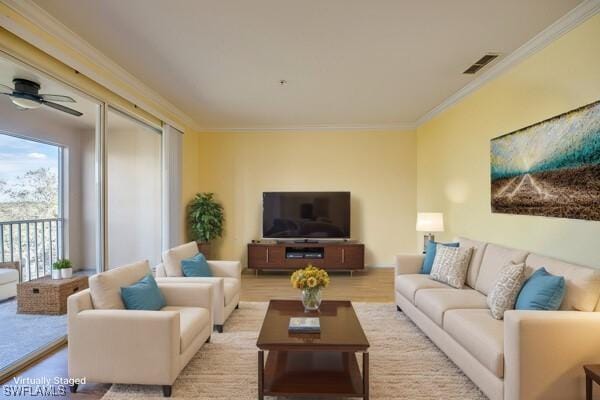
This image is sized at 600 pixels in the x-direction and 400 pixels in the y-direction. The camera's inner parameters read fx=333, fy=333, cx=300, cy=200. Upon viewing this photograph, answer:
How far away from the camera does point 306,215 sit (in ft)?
21.4

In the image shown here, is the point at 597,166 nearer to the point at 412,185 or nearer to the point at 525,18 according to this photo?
the point at 525,18

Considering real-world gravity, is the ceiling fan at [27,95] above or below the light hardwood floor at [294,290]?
above

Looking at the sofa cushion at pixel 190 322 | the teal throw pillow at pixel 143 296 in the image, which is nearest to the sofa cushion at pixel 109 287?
the teal throw pillow at pixel 143 296

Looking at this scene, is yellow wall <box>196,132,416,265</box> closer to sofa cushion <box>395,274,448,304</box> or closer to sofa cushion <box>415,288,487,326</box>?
sofa cushion <box>395,274,448,304</box>

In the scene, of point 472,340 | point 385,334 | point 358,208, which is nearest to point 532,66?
point 472,340

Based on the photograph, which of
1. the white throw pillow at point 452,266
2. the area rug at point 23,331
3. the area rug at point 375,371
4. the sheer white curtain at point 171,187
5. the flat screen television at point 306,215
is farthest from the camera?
the flat screen television at point 306,215

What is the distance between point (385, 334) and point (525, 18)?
10.4ft

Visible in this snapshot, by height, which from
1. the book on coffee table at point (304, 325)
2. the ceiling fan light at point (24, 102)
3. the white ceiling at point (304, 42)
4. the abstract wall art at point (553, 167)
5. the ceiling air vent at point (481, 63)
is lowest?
the book on coffee table at point (304, 325)

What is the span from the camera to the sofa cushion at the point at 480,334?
2141 millimetres

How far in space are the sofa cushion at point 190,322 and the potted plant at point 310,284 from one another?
2.80 feet

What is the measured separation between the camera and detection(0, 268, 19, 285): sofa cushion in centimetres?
351

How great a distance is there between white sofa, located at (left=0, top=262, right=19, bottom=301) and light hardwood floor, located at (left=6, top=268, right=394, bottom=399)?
3.79 feet

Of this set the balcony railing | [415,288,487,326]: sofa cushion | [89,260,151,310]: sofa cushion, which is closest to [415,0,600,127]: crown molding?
[415,288,487,326]: sofa cushion

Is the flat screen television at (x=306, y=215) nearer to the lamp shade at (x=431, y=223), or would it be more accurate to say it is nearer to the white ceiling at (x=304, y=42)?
the lamp shade at (x=431, y=223)
